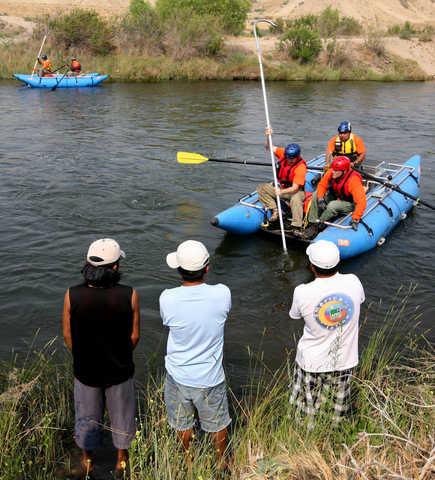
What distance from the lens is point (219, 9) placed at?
3788cm

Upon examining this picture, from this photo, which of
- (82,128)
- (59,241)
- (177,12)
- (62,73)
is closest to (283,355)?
(59,241)

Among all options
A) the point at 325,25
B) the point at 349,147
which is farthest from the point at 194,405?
the point at 325,25

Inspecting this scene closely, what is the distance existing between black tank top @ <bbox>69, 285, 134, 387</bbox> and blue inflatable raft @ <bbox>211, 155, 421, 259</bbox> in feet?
16.4

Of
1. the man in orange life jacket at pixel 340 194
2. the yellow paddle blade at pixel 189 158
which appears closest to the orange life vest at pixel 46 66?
the yellow paddle blade at pixel 189 158

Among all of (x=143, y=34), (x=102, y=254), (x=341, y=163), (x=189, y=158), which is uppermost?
(x=102, y=254)

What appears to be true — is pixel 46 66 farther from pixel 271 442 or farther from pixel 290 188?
pixel 271 442

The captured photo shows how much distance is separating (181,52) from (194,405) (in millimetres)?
29276

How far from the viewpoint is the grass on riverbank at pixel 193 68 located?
2739 centimetres

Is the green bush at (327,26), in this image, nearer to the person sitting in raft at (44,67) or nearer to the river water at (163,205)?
the river water at (163,205)

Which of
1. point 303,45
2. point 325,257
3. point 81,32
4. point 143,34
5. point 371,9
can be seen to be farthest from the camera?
point 371,9

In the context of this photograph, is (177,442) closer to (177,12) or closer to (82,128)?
(82,128)

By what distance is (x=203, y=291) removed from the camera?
3.34 m

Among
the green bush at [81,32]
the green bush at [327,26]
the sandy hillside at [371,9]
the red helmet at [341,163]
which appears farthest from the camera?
the sandy hillside at [371,9]

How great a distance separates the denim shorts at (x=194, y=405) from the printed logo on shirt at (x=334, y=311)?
839 millimetres
